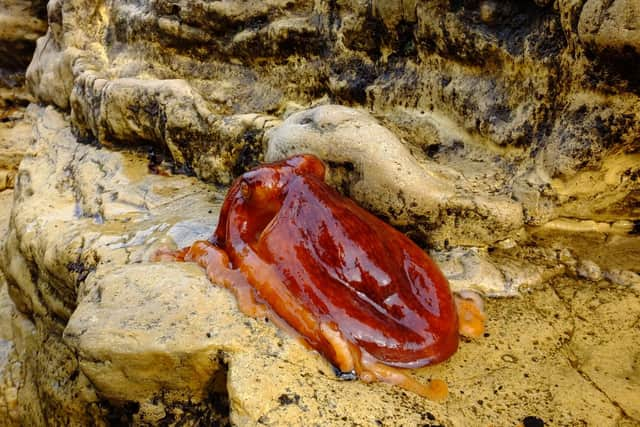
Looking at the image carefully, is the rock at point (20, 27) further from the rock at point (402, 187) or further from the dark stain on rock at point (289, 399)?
the dark stain on rock at point (289, 399)

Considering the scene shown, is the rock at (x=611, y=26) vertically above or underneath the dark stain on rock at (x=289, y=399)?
above

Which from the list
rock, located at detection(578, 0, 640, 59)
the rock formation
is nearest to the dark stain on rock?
the rock formation

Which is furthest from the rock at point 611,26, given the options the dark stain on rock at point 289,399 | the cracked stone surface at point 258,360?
the dark stain on rock at point 289,399

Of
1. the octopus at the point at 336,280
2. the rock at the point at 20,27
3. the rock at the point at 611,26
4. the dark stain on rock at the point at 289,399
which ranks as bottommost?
the rock at the point at 20,27

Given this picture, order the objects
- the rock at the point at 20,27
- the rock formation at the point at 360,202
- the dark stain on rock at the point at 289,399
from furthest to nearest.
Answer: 1. the rock at the point at 20,27
2. the rock formation at the point at 360,202
3. the dark stain on rock at the point at 289,399

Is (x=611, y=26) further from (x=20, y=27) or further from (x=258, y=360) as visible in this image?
(x=20, y=27)

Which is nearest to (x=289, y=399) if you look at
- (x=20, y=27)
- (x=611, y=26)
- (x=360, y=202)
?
(x=360, y=202)
